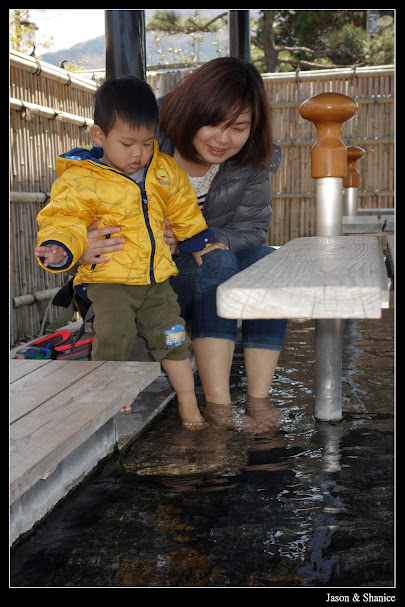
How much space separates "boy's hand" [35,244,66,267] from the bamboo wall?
6094 mm

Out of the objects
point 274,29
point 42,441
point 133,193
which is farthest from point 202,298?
point 274,29

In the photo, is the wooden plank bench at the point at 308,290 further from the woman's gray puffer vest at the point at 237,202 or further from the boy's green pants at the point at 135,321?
the woman's gray puffer vest at the point at 237,202

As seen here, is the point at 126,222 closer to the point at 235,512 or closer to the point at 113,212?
the point at 113,212

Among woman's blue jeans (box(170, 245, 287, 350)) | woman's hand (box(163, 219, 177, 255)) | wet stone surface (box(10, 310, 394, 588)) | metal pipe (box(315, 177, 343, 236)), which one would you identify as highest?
metal pipe (box(315, 177, 343, 236))

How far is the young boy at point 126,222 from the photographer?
1.99 m

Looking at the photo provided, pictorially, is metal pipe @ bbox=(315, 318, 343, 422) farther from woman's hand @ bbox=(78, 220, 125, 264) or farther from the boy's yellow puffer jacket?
woman's hand @ bbox=(78, 220, 125, 264)

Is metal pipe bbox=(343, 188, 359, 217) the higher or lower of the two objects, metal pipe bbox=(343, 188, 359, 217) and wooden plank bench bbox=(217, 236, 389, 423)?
the higher

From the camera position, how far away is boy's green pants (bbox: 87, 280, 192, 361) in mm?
2051

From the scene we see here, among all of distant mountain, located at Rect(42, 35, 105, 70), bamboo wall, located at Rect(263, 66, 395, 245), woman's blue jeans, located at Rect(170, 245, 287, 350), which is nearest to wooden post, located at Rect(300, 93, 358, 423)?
woman's blue jeans, located at Rect(170, 245, 287, 350)

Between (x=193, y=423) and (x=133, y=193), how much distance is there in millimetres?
744

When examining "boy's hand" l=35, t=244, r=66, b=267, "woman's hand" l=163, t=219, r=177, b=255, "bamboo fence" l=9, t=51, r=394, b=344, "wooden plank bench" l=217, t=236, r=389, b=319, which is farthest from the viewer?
"bamboo fence" l=9, t=51, r=394, b=344

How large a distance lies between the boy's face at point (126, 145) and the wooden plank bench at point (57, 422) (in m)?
0.65

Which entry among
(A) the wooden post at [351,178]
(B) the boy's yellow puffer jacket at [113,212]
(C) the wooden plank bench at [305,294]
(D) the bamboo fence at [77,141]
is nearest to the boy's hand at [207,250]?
(B) the boy's yellow puffer jacket at [113,212]

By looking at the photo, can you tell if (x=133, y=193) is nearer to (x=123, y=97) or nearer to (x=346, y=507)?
(x=123, y=97)
